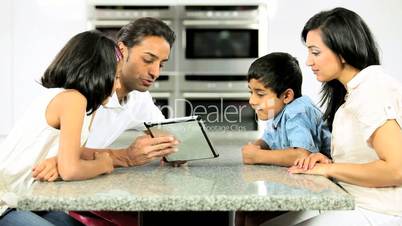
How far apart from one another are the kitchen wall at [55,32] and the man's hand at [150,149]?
239 centimetres

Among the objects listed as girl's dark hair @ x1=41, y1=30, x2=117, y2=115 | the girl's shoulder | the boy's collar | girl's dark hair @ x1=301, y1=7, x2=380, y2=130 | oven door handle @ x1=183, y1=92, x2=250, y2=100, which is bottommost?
oven door handle @ x1=183, y1=92, x2=250, y2=100

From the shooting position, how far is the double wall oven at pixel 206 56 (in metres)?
3.84

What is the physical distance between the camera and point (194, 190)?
1130 mm

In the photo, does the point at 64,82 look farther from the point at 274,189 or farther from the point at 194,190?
the point at 274,189

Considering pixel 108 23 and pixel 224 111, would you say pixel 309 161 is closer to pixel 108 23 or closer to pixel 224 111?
pixel 224 111

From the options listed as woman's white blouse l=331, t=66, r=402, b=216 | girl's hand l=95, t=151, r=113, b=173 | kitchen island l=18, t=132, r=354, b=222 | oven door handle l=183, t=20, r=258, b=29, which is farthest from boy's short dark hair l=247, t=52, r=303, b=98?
oven door handle l=183, t=20, r=258, b=29

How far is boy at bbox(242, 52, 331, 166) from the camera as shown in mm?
1529

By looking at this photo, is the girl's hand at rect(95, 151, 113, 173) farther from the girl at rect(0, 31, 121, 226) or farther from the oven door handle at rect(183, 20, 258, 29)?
the oven door handle at rect(183, 20, 258, 29)

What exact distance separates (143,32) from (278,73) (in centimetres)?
52

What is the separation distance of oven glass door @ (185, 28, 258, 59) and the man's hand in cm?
244

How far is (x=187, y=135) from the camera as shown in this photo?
1429 millimetres

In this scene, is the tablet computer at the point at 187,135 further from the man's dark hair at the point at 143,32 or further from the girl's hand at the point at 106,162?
the man's dark hair at the point at 143,32

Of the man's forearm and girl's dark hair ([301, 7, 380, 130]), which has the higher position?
girl's dark hair ([301, 7, 380, 130])

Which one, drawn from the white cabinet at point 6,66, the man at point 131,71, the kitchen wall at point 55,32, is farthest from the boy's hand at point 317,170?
the white cabinet at point 6,66
